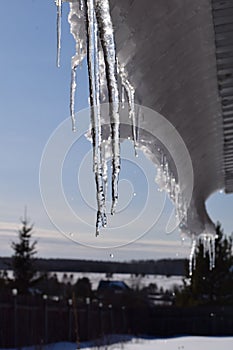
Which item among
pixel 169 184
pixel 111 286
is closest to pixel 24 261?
pixel 111 286

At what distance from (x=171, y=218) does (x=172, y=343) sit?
16915mm

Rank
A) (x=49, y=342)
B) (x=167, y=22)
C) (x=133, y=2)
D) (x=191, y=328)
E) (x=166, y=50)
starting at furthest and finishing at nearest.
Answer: (x=191, y=328)
(x=49, y=342)
(x=166, y=50)
(x=167, y=22)
(x=133, y=2)

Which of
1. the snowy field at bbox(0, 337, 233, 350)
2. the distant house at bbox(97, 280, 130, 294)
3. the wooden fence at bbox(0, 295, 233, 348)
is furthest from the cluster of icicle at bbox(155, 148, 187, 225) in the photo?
the distant house at bbox(97, 280, 130, 294)

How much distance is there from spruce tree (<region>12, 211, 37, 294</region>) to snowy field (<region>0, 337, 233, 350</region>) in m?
5.75

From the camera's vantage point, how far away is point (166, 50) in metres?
2.41

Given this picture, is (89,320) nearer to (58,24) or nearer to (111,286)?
(111,286)

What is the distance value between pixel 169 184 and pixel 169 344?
738 inches

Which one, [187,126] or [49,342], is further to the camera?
[49,342]

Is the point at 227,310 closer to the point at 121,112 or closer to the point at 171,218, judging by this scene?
the point at 171,218

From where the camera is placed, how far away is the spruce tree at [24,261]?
27234mm

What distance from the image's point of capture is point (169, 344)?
2241 centimetres

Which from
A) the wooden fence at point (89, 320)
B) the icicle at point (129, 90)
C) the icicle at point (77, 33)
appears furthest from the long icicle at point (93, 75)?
the wooden fence at point (89, 320)

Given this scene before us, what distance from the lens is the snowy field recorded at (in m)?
19.0

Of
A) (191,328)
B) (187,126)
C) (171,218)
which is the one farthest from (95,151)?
(191,328)
